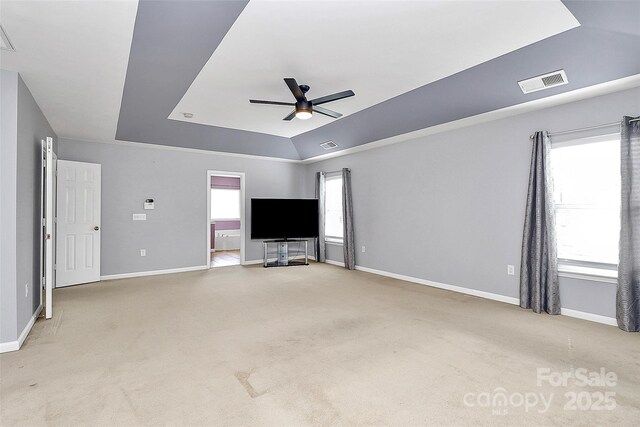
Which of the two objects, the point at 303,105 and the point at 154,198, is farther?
the point at 154,198

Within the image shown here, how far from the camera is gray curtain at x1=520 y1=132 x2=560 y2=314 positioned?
3.72 metres

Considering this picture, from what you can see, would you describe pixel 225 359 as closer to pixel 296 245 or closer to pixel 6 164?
pixel 6 164

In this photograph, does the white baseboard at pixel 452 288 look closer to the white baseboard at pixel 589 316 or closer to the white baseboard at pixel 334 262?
the white baseboard at pixel 589 316

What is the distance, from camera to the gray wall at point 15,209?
2852 mm

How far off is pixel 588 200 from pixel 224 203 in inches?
364

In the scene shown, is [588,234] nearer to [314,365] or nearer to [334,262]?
[314,365]

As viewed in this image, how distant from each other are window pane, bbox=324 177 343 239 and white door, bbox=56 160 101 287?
453cm

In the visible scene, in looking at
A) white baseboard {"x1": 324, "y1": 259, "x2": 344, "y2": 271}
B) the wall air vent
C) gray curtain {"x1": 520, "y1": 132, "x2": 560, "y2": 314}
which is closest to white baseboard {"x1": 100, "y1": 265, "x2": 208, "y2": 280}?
white baseboard {"x1": 324, "y1": 259, "x2": 344, "y2": 271}

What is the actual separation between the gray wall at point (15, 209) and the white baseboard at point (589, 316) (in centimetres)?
574

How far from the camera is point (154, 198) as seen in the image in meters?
6.14

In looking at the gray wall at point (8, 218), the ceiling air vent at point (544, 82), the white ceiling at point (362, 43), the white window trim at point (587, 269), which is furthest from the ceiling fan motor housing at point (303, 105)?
the white window trim at point (587, 269)

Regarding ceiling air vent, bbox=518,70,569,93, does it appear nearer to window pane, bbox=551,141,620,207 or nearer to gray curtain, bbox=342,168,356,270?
window pane, bbox=551,141,620,207

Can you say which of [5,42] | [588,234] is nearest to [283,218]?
[5,42]

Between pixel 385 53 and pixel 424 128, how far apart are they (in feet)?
6.87
